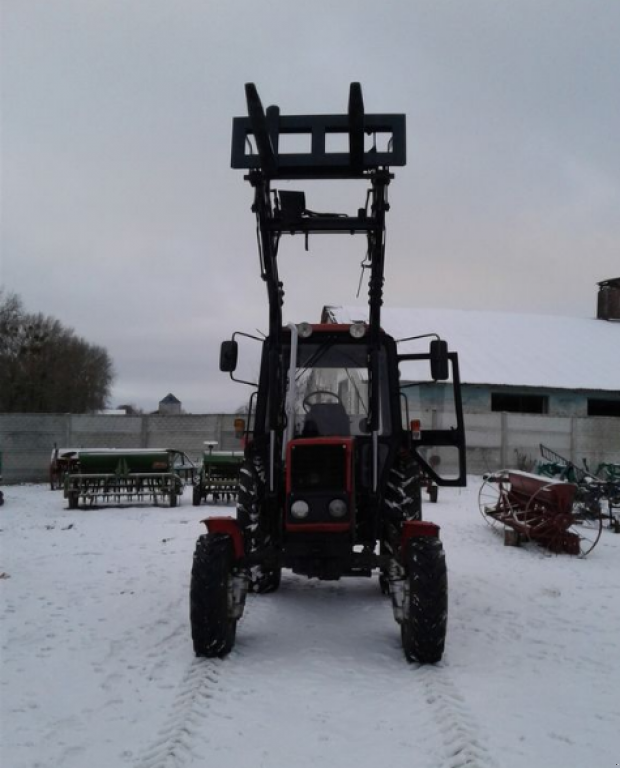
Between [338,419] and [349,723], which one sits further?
[338,419]

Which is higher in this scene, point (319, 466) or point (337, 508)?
point (319, 466)

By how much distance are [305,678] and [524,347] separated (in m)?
22.7

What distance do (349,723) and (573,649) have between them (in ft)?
7.52

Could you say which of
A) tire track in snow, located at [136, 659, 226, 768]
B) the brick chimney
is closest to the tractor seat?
tire track in snow, located at [136, 659, 226, 768]

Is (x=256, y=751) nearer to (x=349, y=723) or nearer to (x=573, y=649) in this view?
(x=349, y=723)

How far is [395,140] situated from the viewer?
5.62 meters

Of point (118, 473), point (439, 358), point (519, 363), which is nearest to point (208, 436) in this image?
point (118, 473)

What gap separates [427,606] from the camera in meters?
4.55

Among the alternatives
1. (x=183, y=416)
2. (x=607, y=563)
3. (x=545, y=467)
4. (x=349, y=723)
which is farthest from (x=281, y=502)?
(x=183, y=416)

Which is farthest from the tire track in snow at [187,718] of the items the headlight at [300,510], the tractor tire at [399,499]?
the tractor tire at [399,499]

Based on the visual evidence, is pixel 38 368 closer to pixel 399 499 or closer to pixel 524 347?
pixel 524 347

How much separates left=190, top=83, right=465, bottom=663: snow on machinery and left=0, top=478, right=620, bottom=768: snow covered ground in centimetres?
41

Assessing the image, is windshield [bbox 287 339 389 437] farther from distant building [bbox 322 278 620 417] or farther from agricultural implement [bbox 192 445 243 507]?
distant building [bbox 322 278 620 417]

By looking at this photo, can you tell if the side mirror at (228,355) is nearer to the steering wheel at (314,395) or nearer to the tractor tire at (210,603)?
the steering wheel at (314,395)
